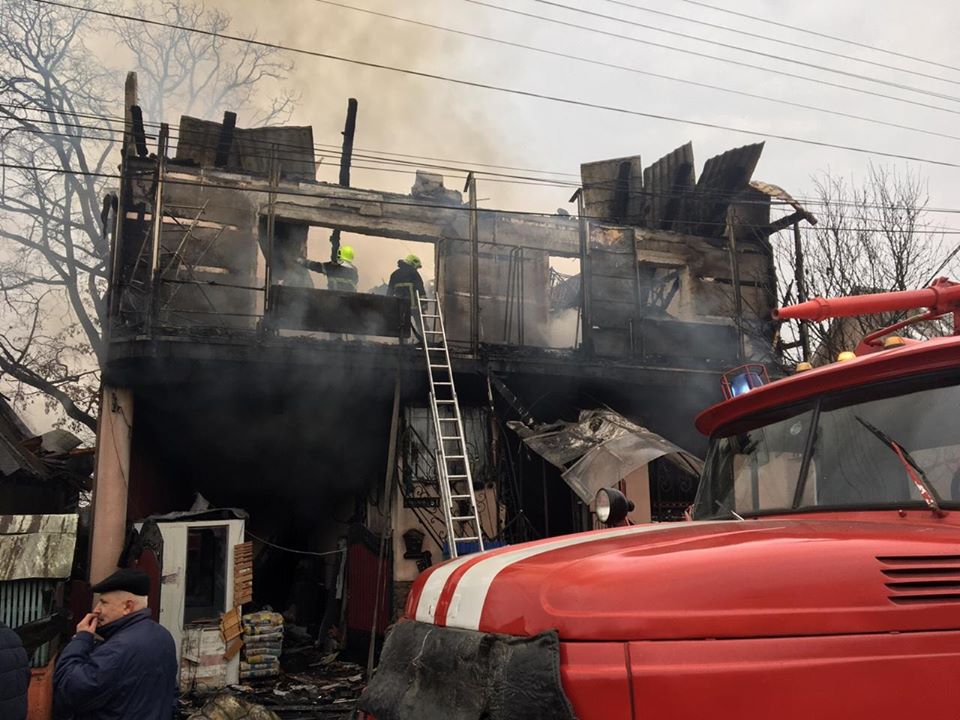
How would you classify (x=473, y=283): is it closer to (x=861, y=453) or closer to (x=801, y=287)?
(x=801, y=287)

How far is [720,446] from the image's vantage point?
3.57 m

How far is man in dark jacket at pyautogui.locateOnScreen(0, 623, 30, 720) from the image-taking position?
162 inches

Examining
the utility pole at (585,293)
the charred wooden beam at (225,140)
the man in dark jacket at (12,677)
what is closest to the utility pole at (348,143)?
the charred wooden beam at (225,140)

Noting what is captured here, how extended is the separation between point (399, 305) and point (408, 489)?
9.97 feet

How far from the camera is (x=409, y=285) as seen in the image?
12703 mm

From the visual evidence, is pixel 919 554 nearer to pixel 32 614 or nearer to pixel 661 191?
pixel 32 614

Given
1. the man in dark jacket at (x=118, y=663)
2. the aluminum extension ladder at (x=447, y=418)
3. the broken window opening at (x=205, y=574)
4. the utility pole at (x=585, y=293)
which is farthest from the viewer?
the utility pole at (x=585, y=293)

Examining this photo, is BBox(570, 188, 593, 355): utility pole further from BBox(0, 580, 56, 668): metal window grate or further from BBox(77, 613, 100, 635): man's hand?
BBox(77, 613, 100, 635): man's hand

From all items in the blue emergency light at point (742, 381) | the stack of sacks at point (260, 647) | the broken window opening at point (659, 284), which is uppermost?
the broken window opening at point (659, 284)

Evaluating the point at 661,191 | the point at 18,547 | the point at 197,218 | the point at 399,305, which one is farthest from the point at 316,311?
the point at 661,191

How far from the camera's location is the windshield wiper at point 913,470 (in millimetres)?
2383

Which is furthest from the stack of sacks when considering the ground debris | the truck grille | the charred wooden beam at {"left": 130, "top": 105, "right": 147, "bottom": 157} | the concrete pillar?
the truck grille

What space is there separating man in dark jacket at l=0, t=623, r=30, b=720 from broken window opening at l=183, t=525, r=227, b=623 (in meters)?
6.75

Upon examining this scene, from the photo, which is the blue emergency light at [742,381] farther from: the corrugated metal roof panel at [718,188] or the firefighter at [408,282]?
the corrugated metal roof panel at [718,188]
